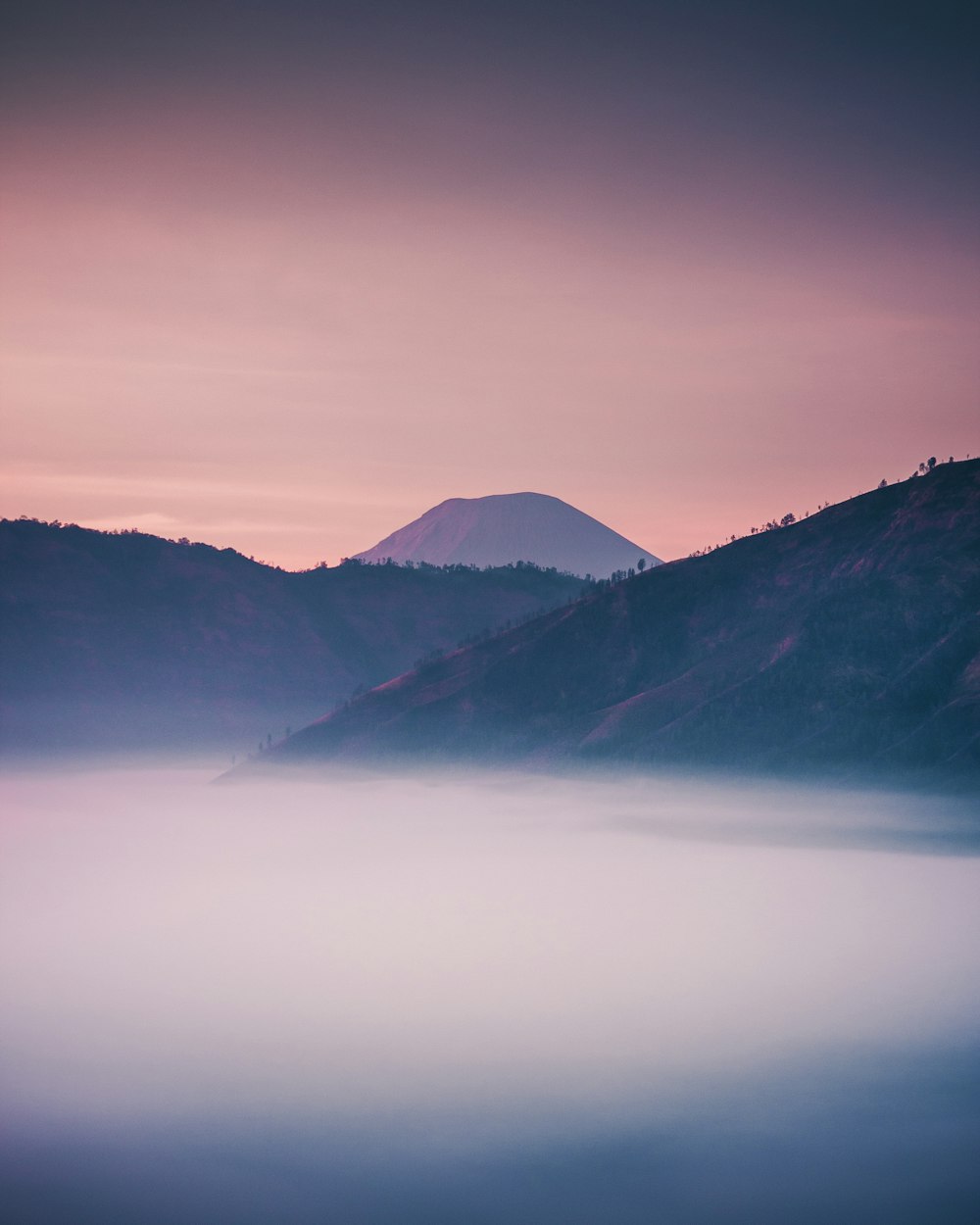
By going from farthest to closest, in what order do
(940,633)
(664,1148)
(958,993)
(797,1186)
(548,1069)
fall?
1. (940,633)
2. (958,993)
3. (548,1069)
4. (664,1148)
5. (797,1186)

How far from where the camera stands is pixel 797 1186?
200 ft

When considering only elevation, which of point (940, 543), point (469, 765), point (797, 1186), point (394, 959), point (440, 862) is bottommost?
point (797, 1186)

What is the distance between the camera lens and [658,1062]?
89250 mm

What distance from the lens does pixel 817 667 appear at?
170875mm

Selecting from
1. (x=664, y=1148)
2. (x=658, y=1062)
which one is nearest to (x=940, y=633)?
(x=658, y=1062)

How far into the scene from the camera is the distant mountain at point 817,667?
159 m

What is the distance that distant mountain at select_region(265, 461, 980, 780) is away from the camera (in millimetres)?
158625

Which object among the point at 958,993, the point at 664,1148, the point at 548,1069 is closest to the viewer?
the point at 664,1148

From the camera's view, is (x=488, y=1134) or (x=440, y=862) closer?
(x=488, y=1134)

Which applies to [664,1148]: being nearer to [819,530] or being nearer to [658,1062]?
[658,1062]

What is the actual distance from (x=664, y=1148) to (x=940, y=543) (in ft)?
404

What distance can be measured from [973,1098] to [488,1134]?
83.4 feet

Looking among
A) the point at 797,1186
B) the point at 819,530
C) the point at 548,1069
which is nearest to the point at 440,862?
the point at 819,530

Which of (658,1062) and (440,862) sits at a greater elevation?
(440,862)
